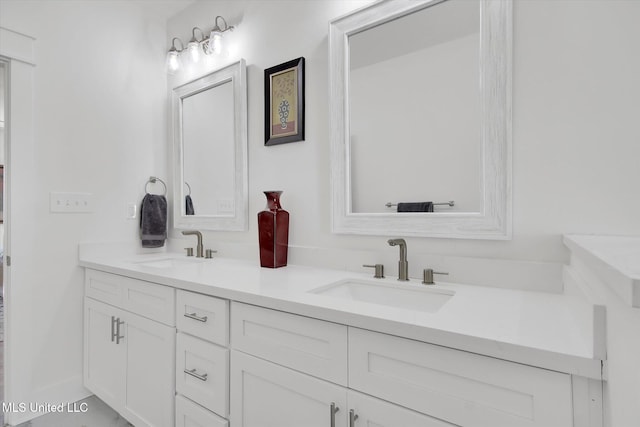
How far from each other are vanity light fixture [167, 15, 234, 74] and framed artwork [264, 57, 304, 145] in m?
0.46

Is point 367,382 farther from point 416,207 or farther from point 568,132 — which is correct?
point 568,132

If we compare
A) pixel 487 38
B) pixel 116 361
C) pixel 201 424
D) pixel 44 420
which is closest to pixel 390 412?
pixel 201 424

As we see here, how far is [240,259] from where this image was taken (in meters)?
1.89

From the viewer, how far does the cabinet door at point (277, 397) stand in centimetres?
90

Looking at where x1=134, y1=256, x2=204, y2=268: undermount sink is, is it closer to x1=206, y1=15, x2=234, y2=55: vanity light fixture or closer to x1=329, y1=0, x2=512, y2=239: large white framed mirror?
x1=329, y1=0, x2=512, y2=239: large white framed mirror

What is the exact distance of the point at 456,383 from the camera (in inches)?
28.5

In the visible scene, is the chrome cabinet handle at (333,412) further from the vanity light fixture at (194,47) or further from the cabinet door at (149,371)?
the vanity light fixture at (194,47)

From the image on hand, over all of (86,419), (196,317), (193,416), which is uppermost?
(196,317)

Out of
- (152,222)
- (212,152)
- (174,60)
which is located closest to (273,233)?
(212,152)

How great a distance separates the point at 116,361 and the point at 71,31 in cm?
185

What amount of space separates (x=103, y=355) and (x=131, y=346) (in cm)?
34

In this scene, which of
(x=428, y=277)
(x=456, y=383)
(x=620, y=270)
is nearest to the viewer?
(x=620, y=270)

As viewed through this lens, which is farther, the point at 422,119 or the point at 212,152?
the point at 212,152

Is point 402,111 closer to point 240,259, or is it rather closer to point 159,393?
point 240,259
